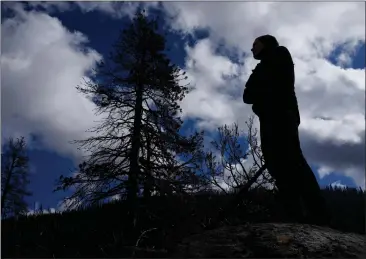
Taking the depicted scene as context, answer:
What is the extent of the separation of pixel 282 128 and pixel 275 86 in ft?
1.87

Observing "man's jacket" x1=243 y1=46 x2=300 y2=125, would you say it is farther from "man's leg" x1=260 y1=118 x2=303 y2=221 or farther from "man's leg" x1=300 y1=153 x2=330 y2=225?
"man's leg" x1=300 y1=153 x2=330 y2=225

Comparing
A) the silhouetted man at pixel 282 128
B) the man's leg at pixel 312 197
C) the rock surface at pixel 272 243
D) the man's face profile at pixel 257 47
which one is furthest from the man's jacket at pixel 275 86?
the rock surface at pixel 272 243

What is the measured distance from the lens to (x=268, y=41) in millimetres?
5262

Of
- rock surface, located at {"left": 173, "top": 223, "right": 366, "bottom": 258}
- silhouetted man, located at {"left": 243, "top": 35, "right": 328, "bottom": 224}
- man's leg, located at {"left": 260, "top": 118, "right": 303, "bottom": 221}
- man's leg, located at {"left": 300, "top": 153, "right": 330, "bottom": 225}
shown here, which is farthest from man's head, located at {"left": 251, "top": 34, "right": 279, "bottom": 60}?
rock surface, located at {"left": 173, "top": 223, "right": 366, "bottom": 258}

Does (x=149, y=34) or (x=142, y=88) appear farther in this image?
(x=149, y=34)

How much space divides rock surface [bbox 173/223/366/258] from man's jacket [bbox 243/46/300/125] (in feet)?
4.67

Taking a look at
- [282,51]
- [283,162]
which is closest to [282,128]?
[283,162]

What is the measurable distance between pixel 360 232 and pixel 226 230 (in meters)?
2.47

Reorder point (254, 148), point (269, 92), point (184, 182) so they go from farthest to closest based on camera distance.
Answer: point (254, 148) → point (184, 182) → point (269, 92)

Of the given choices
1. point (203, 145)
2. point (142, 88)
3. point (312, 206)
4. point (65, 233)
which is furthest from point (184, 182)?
point (312, 206)

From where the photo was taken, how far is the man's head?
17.2 feet

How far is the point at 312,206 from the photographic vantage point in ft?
16.0

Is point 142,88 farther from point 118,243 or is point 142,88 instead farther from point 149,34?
point 118,243

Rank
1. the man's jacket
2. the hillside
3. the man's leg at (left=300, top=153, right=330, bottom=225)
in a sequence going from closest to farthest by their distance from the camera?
the hillside, the man's leg at (left=300, top=153, right=330, bottom=225), the man's jacket
